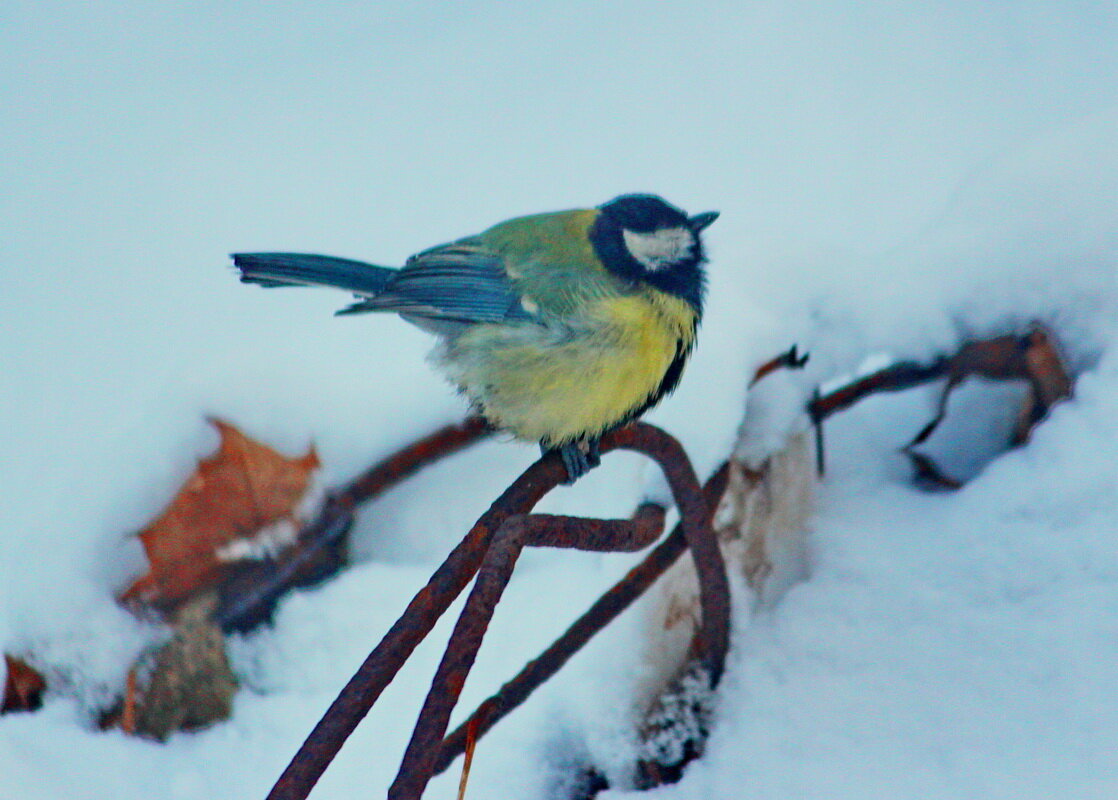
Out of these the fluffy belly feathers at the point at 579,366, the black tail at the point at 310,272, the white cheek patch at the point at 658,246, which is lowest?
the fluffy belly feathers at the point at 579,366

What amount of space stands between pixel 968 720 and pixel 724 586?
26 cm

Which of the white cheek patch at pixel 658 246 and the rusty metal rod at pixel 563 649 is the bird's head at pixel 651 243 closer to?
the white cheek patch at pixel 658 246

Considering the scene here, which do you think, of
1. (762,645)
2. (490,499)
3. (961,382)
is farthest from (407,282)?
(961,382)

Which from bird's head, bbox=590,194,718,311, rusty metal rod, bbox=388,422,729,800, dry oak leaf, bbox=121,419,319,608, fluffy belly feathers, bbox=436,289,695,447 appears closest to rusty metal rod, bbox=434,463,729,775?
rusty metal rod, bbox=388,422,729,800

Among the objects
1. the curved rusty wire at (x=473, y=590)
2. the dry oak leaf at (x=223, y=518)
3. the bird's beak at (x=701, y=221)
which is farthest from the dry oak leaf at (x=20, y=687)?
the bird's beak at (x=701, y=221)

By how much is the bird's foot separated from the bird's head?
0.70ft

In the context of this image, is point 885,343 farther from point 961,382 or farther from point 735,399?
point 735,399

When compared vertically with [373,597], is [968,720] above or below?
below

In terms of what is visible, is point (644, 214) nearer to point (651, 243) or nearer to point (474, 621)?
point (651, 243)

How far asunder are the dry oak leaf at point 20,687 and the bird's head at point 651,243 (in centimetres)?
77

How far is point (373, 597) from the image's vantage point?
4.13 feet

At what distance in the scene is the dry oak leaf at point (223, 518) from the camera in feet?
3.85

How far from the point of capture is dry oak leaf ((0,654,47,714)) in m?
1.07

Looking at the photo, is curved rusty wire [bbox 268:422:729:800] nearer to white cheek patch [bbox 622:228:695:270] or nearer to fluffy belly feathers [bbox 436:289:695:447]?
fluffy belly feathers [bbox 436:289:695:447]
